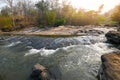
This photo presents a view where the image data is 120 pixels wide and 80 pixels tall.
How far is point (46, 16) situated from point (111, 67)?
130 feet

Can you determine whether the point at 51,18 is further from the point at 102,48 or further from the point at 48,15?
the point at 102,48

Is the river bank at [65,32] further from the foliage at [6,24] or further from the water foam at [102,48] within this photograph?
the water foam at [102,48]

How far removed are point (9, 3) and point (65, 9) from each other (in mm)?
20572

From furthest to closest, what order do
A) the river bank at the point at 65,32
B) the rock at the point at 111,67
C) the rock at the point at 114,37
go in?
the river bank at the point at 65,32 < the rock at the point at 114,37 < the rock at the point at 111,67

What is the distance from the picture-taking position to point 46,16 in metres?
44.2

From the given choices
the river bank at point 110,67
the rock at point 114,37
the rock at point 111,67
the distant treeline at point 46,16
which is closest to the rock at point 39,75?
the river bank at point 110,67

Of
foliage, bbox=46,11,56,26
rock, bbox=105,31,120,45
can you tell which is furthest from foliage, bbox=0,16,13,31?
rock, bbox=105,31,120,45

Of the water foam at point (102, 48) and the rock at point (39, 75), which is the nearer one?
the rock at point (39, 75)

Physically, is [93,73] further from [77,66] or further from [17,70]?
[17,70]

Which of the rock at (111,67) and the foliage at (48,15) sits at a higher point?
the foliage at (48,15)

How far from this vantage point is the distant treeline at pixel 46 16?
4234 cm

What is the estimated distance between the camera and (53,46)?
53.2 ft

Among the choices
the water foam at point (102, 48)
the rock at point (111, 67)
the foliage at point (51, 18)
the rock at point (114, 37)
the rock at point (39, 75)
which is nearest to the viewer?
the rock at point (111, 67)

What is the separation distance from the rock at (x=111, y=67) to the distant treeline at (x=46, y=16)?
36321 mm
